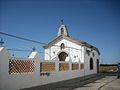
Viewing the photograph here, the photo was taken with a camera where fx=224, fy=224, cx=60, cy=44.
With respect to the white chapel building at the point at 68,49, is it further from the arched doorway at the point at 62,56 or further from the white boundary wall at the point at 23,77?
the white boundary wall at the point at 23,77

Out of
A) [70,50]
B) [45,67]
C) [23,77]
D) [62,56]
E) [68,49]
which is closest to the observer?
[23,77]

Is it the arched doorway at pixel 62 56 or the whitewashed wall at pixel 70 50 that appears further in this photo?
the arched doorway at pixel 62 56

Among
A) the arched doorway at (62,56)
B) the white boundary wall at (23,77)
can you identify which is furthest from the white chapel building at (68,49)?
the white boundary wall at (23,77)

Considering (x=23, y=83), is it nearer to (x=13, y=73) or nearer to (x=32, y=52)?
(x=13, y=73)

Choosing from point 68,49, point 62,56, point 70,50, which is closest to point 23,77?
point 70,50

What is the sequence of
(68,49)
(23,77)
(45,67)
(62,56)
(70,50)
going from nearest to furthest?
(23,77), (45,67), (70,50), (68,49), (62,56)

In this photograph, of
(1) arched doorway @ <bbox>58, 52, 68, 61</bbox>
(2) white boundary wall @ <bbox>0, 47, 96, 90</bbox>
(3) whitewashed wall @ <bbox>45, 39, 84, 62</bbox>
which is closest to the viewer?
(2) white boundary wall @ <bbox>0, 47, 96, 90</bbox>

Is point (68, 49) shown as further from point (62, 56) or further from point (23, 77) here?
point (23, 77)

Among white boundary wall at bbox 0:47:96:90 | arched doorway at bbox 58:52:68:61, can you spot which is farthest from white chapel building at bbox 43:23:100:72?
white boundary wall at bbox 0:47:96:90

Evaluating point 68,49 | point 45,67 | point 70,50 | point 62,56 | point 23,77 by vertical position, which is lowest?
point 23,77

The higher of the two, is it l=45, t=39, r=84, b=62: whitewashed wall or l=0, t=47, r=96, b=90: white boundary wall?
l=45, t=39, r=84, b=62: whitewashed wall

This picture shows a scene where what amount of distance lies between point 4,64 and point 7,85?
47.5 inches

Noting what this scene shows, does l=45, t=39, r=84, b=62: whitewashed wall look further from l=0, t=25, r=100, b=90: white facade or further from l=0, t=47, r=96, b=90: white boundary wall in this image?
l=0, t=47, r=96, b=90: white boundary wall

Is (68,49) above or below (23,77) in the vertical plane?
above
